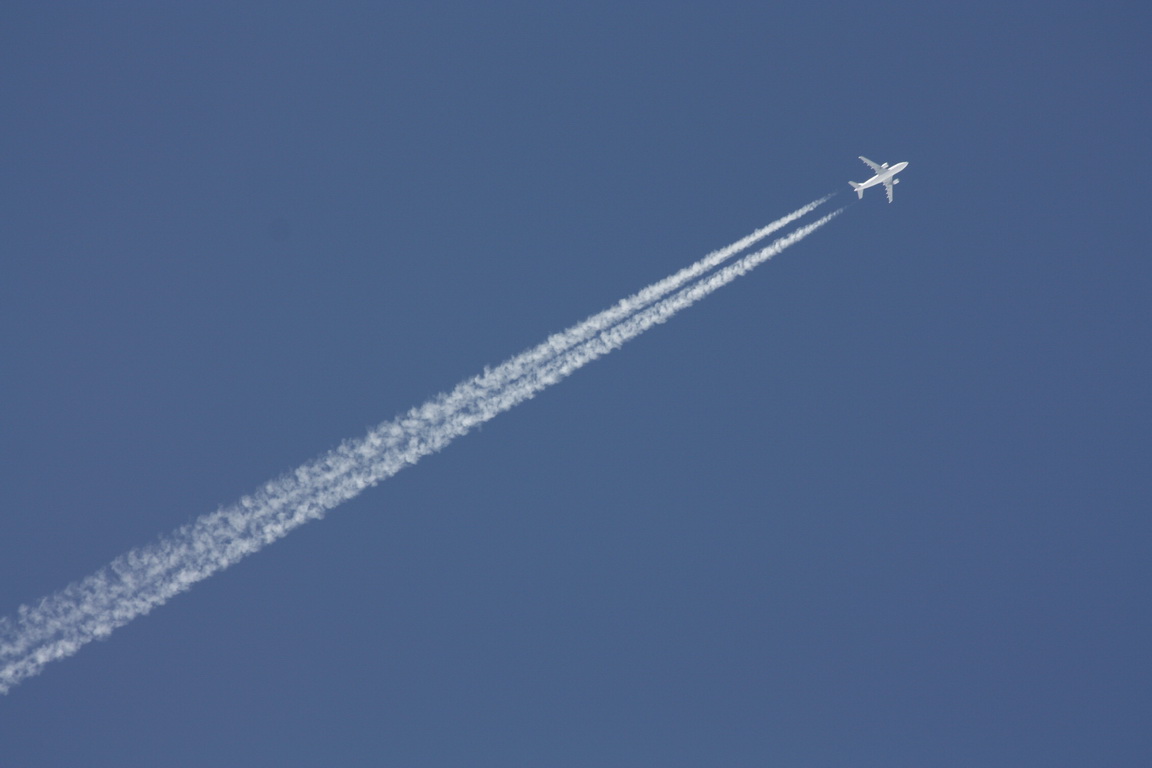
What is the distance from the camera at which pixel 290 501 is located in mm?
49531

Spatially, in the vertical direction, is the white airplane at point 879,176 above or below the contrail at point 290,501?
above

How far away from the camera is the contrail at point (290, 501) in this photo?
4812 centimetres

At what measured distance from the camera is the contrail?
48.1 metres

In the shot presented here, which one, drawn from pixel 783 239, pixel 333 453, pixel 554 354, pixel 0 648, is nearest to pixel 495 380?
pixel 554 354

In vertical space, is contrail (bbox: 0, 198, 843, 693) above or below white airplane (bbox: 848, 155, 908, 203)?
below

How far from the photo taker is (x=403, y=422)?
51344 mm

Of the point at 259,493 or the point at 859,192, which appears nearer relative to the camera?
the point at 259,493

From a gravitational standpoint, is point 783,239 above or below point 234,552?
above

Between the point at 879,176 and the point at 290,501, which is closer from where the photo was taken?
the point at 290,501

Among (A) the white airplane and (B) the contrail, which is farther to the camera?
(A) the white airplane

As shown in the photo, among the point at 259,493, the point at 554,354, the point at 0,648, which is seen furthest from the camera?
the point at 554,354

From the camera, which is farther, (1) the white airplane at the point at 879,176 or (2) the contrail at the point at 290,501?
(1) the white airplane at the point at 879,176

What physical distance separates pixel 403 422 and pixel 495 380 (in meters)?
4.87

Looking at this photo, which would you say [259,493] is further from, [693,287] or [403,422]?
[693,287]
